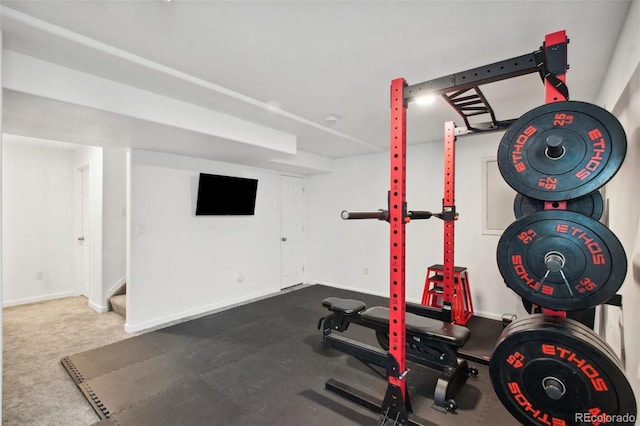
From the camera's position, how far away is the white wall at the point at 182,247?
11.1 ft

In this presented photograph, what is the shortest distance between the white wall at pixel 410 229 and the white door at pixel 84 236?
11.9 ft

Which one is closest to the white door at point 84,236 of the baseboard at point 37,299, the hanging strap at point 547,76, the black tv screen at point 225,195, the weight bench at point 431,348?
the baseboard at point 37,299

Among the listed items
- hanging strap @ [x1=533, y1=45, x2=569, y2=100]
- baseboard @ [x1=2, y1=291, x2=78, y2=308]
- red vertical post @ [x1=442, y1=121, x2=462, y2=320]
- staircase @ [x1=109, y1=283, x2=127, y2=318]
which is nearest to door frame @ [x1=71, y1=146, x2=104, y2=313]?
staircase @ [x1=109, y1=283, x2=127, y2=318]

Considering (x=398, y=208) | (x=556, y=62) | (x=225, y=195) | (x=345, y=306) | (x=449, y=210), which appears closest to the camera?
(x=556, y=62)

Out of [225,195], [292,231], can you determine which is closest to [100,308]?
[225,195]

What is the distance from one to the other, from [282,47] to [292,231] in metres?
3.87

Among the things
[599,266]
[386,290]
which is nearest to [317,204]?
[386,290]

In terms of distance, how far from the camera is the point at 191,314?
3811mm

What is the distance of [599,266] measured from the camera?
40.8 inches

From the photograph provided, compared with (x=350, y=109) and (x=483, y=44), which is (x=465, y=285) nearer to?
(x=350, y=109)

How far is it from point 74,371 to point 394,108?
10.7ft

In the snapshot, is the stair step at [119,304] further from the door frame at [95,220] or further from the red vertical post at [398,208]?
the red vertical post at [398,208]

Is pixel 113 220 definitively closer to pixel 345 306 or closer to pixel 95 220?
pixel 95 220

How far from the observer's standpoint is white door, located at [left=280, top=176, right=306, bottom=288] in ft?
17.0
